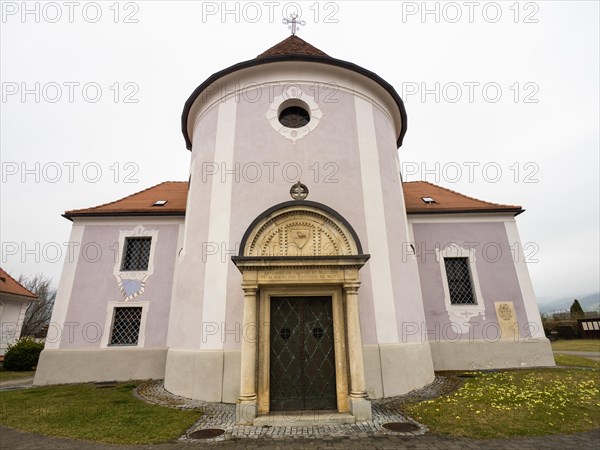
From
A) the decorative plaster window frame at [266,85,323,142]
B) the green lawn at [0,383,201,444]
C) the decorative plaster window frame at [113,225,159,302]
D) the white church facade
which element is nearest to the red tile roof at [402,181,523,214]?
the white church facade

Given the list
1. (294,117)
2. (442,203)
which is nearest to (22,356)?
(294,117)

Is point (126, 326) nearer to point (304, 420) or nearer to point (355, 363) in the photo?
point (304, 420)

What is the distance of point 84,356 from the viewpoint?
12.5 m

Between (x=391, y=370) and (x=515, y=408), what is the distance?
2.75 meters

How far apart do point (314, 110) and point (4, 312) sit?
2447cm

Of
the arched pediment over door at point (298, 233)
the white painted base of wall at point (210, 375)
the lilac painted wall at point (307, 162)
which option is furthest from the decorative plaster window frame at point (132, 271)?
the arched pediment over door at point (298, 233)

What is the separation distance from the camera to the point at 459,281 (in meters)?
13.6

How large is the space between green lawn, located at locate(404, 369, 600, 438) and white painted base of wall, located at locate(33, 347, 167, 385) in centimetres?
950

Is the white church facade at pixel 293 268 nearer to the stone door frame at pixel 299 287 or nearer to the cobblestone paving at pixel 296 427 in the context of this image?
the stone door frame at pixel 299 287

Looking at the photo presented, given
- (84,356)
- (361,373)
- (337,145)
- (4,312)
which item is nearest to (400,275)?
(361,373)

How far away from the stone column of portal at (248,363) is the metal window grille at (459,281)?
30.2 feet

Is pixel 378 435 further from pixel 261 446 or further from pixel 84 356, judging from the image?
pixel 84 356

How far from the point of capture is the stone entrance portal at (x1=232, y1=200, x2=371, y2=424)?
23.6 ft

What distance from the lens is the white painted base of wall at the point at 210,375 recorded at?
837 centimetres
